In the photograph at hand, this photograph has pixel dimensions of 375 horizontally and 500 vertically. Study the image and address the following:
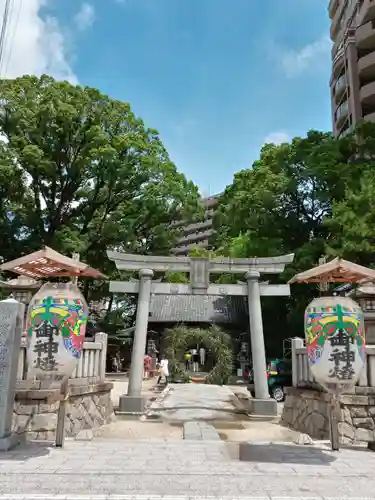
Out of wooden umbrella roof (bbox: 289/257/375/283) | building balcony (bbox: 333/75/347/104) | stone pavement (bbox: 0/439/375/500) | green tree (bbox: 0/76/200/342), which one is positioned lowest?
stone pavement (bbox: 0/439/375/500)

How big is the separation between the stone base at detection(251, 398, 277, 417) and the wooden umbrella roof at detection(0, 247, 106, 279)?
23.0ft

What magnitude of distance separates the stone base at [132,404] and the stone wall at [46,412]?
119 inches

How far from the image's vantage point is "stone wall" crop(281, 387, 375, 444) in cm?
824

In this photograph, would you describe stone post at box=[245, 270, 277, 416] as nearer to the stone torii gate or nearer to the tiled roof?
the stone torii gate

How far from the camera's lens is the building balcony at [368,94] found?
33.2m

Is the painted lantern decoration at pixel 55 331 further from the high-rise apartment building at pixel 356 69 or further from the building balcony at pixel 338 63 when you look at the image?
the building balcony at pixel 338 63

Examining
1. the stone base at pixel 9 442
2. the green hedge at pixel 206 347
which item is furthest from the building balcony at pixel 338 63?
the stone base at pixel 9 442

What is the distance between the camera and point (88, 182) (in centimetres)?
2633

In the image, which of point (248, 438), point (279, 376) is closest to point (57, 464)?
point (248, 438)

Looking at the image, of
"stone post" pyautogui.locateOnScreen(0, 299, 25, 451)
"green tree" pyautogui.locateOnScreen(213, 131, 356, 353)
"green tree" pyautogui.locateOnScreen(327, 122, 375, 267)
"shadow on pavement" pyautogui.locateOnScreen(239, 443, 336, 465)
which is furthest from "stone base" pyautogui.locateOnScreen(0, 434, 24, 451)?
"green tree" pyautogui.locateOnScreen(213, 131, 356, 353)

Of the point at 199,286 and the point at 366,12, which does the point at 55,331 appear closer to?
the point at 199,286

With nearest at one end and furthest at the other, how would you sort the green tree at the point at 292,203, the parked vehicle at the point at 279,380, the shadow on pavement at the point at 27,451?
the shadow on pavement at the point at 27,451
the parked vehicle at the point at 279,380
the green tree at the point at 292,203

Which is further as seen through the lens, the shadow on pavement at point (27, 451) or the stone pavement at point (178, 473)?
the shadow on pavement at point (27, 451)

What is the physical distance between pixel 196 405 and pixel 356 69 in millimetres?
31675
